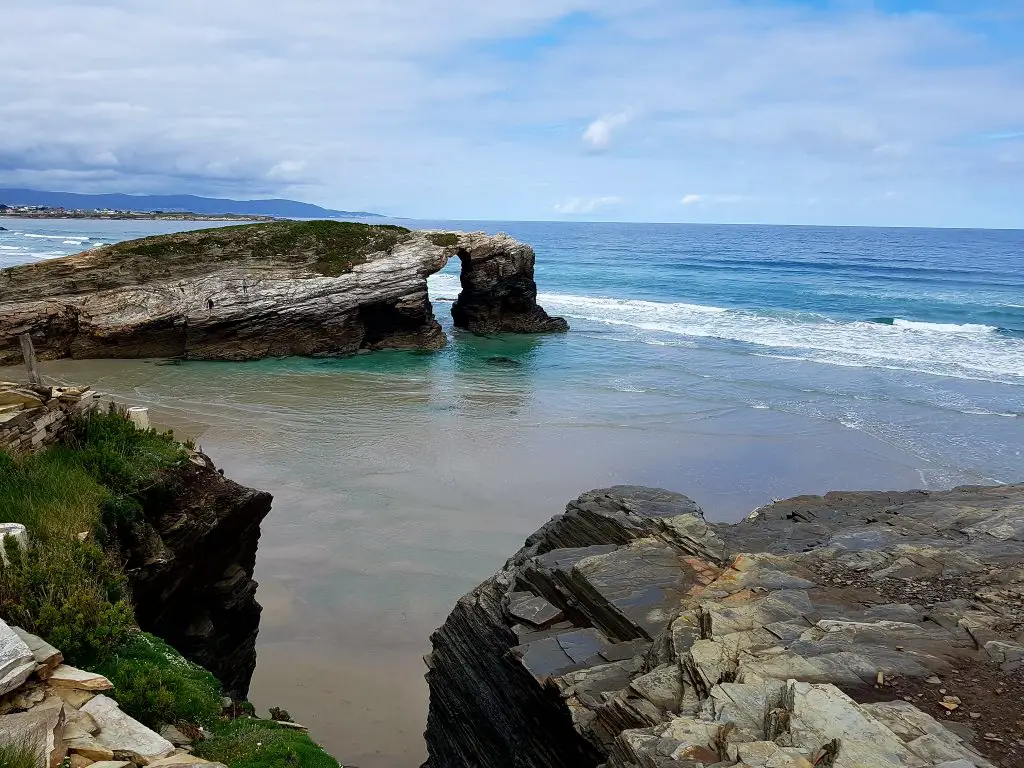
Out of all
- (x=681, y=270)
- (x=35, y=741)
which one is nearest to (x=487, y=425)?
(x=35, y=741)

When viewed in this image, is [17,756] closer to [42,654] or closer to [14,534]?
[42,654]

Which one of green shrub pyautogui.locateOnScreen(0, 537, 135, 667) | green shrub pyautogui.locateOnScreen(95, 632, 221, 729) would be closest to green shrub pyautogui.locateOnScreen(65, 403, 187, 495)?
green shrub pyautogui.locateOnScreen(0, 537, 135, 667)

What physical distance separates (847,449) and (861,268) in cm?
6515

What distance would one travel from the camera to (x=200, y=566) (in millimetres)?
10914

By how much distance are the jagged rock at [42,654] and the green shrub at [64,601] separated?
345 mm

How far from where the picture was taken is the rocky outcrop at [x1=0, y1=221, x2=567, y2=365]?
99.6ft

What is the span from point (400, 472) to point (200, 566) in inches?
324

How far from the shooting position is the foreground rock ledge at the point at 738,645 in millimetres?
6078

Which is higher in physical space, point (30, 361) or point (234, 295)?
A: point (234, 295)

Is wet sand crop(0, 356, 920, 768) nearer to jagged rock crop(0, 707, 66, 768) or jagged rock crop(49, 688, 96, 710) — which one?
jagged rock crop(49, 688, 96, 710)

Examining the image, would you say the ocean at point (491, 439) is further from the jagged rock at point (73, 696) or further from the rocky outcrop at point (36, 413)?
the rocky outcrop at point (36, 413)

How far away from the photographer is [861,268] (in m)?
78.5

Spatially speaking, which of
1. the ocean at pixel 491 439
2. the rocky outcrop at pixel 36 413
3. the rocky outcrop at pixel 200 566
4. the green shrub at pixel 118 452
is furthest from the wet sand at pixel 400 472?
the rocky outcrop at pixel 36 413

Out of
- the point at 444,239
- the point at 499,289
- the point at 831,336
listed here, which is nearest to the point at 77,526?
the point at 444,239
